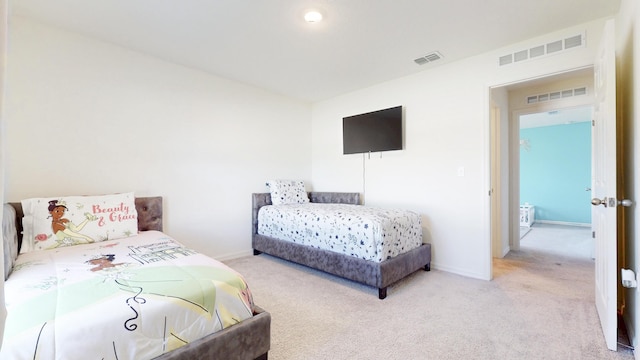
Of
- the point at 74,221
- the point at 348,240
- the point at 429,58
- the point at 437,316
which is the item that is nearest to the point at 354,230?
the point at 348,240

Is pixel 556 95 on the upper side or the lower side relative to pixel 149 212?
upper

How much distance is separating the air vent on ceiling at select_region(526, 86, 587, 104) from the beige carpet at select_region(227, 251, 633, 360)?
2.21 metres

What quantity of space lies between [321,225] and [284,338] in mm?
1304

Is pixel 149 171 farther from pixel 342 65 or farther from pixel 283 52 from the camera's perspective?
pixel 342 65

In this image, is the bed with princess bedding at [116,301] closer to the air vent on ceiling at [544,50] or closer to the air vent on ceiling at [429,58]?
the air vent on ceiling at [429,58]

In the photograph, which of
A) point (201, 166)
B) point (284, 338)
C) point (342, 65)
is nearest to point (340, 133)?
point (342, 65)

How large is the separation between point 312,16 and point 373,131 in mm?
1891

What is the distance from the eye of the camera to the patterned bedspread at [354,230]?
8.48ft

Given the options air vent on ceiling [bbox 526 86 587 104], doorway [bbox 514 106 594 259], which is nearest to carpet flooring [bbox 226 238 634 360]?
air vent on ceiling [bbox 526 86 587 104]

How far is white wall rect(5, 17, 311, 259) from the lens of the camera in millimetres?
2391

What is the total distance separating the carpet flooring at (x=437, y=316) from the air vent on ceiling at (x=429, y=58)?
94.8 inches

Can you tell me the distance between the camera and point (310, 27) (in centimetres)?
247

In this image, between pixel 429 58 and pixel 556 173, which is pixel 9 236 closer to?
pixel 429 58

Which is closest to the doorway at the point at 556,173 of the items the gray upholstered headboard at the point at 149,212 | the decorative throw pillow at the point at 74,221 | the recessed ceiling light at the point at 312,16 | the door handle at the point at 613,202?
the door handle at the point at 613,202
